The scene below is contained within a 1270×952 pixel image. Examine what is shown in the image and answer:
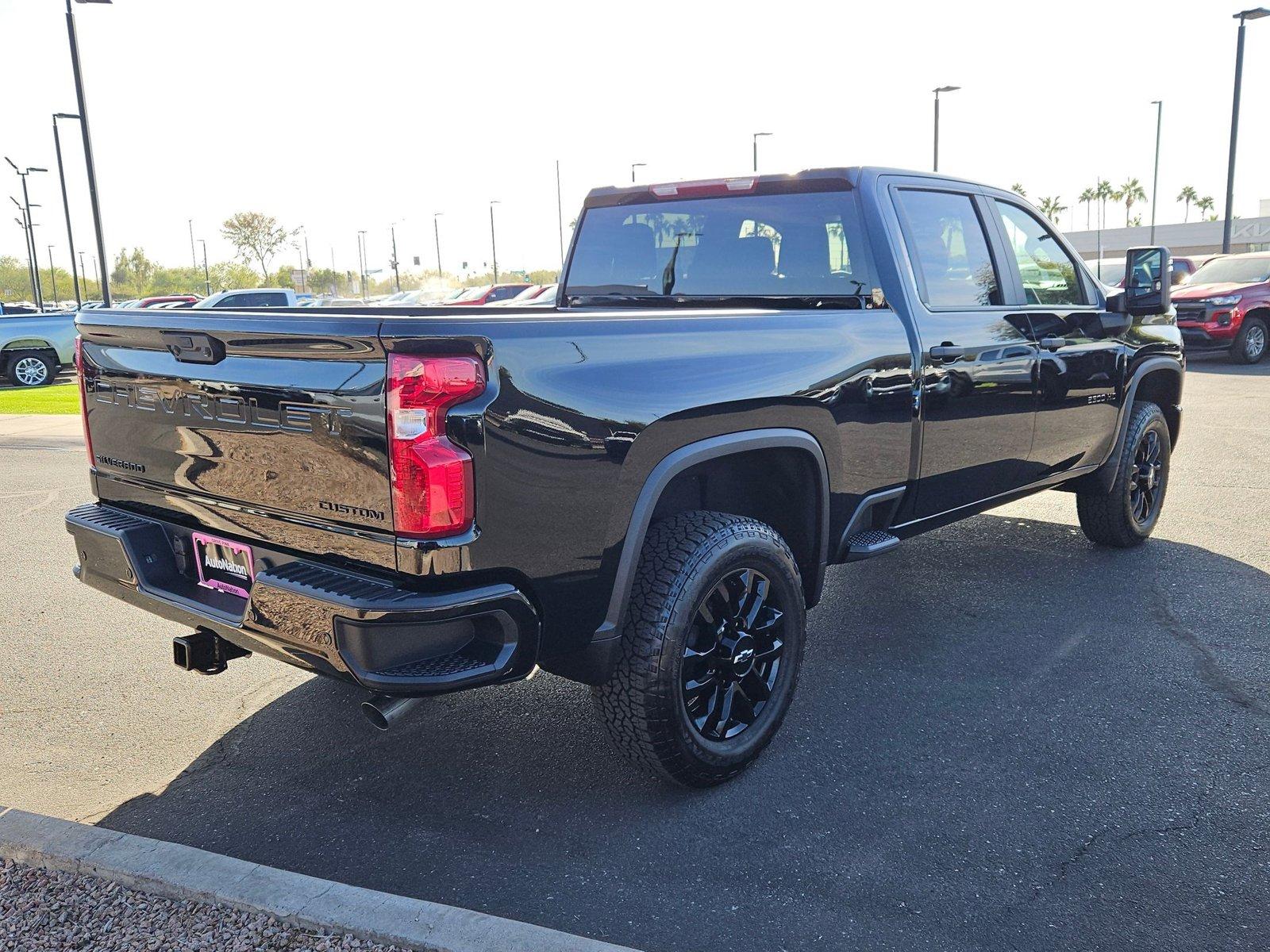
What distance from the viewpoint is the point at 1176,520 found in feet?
21.4

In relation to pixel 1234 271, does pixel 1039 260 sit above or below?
above

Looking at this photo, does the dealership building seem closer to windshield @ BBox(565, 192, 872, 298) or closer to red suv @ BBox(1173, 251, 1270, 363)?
red suv @ BBox(1173, 251, 1270, 363)

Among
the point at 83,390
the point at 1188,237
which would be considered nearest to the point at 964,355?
the point at 83,390

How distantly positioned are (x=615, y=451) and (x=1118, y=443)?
373 cm

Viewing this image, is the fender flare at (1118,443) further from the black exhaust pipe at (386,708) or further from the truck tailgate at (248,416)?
the truck tailgate at (248,416)

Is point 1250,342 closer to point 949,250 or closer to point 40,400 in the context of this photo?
point 949,250

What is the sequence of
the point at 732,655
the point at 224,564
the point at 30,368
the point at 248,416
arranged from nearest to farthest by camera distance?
the point at 248,416, the point at 224,564, the point at 732,655, the point at 30,368

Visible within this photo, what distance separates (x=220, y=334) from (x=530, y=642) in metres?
1.18

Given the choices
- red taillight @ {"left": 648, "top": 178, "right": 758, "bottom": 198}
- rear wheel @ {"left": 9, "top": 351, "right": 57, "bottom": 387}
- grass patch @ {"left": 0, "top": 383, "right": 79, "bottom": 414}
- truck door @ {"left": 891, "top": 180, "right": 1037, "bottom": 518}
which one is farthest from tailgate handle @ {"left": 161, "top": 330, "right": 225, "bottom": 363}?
rear wheel @ {"left": 9, "top": 351, "right": 57, "bottom": 387}

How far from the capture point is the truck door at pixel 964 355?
3.99 meters

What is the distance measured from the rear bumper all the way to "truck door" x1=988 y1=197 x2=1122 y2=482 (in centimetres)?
291

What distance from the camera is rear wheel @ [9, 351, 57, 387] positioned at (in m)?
16.9

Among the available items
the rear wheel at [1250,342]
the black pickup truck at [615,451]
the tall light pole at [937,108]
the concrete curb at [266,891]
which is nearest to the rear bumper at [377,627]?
the black pickup truck at [615,451]

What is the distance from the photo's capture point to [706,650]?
3.18m
